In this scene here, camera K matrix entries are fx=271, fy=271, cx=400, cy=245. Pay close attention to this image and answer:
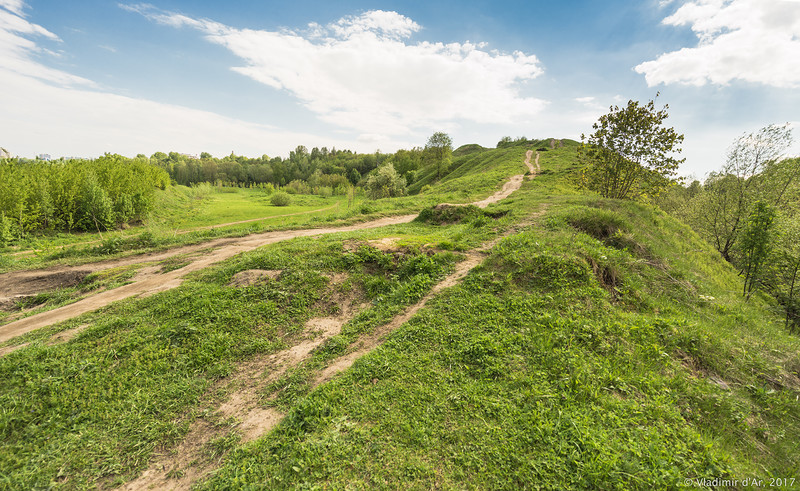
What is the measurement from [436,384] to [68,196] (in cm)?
3229

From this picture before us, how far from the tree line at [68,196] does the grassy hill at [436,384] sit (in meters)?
20.8

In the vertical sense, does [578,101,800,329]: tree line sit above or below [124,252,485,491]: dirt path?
above

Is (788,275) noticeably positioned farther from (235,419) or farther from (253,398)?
(235,419)

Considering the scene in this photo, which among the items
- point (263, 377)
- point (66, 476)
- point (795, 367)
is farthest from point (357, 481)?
point (795, 367)

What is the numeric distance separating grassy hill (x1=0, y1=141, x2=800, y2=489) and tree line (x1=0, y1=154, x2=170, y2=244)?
20773 mm

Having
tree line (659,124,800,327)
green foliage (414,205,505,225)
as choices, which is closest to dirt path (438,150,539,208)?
green foliage (414,205,505,225)

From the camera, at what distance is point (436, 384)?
4988mm

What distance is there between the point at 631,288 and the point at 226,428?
10.8 m

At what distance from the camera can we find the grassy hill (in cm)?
377

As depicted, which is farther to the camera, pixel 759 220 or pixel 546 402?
pixel 759 220

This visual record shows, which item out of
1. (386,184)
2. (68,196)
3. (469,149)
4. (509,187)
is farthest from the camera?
(469,149)

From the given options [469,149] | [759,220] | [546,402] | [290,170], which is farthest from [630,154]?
[290,170]

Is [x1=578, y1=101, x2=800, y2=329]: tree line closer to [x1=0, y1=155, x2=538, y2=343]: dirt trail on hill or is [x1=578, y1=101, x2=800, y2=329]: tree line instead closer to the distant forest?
[x1=0, y1=155, x2=538, y2=343]: dirt trail on hill

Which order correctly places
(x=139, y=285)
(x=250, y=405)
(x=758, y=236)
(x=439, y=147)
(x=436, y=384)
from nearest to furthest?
(x=436, y=384), (x=250, y=405), (x=139, y=285), (x=758, y=236), (x=439, y=147)
